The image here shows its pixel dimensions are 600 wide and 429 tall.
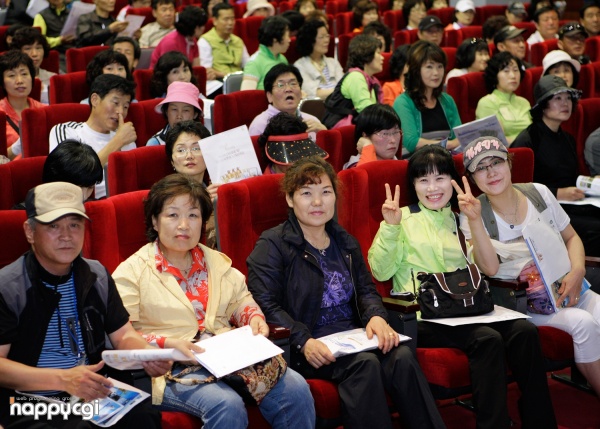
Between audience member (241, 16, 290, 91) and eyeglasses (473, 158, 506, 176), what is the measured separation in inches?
108

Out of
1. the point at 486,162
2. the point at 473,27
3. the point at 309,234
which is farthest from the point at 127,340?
the point at 473,27

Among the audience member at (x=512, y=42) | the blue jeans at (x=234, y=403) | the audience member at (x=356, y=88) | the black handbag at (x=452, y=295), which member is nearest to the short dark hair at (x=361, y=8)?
the audience member at (x=512, y=42)

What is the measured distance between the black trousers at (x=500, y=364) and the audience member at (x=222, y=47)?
13.2ft

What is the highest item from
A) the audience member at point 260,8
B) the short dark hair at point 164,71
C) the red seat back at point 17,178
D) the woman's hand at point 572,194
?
the audience member at point 260,8

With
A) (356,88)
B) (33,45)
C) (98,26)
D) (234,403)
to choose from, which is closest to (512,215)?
(234,403)

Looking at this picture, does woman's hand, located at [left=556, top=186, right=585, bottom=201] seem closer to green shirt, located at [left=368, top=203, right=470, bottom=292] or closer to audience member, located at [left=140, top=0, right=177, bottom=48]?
green shirt, located at [left=368, top=203, right=470, bottom=292]

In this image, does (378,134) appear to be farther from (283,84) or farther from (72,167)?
(72,167)

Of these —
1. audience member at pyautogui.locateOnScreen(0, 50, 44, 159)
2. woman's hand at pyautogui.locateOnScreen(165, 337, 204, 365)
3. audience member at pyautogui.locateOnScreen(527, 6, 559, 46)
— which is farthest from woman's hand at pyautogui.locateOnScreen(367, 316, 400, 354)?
audience member at pyautogui.locateOnScreen(527, 6, 559, 46)

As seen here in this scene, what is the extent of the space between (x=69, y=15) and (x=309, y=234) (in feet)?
13.8

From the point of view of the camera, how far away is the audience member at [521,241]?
346 cm

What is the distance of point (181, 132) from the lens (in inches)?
153

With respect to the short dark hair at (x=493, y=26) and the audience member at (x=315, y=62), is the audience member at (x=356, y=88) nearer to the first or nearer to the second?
the audience member at (x=315, y=62)

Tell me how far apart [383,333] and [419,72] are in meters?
2.40

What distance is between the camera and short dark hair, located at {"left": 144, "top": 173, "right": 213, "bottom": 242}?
3039 mm
